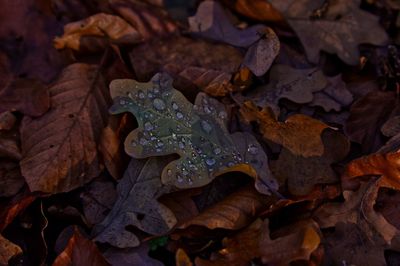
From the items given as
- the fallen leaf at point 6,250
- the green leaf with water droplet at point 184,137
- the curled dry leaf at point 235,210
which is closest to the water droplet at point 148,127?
the green leaf with water droplet at point 184,137

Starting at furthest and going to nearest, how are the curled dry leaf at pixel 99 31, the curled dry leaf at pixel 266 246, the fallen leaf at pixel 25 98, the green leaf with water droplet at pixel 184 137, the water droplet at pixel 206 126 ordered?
1. the curled dry leaf at pixel 99 31
2. the fallen leaf at pixel 25 98
3. the water droplet at pixel 206 126
4. the green leaf with water droplet at pixel 184 137
5. the curled dry leaf at pixel 266 246

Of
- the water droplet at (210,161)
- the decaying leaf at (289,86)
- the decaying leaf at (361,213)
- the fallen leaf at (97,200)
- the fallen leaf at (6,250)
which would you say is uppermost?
the decaying leaf at (289,86)

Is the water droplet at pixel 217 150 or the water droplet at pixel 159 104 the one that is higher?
the water droplet at pixel 159 104

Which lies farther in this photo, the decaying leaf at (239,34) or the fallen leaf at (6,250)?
the decaying leaf at (239,34)

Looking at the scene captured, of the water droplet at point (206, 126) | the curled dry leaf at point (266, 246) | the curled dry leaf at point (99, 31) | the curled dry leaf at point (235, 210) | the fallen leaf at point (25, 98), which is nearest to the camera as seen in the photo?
the curled dry leaf at point (266, 246)

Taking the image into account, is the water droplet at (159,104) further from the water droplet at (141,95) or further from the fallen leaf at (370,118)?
the fallen leaf at (370,118)

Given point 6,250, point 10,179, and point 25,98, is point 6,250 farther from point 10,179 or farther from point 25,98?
point 25,98
